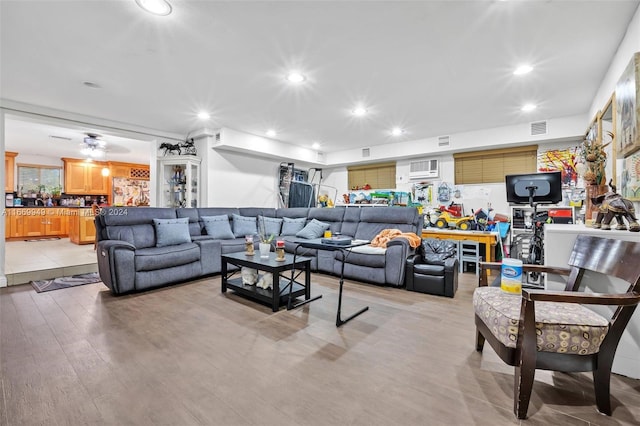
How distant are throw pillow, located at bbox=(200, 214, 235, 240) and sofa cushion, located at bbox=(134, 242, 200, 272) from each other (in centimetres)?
67

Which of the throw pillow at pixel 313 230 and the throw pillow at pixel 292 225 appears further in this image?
the throw pillow at pixel 292 225

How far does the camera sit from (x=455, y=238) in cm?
469

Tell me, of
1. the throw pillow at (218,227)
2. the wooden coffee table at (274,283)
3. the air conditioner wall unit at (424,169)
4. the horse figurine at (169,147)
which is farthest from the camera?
the air conditioner wall unit at (424,169)

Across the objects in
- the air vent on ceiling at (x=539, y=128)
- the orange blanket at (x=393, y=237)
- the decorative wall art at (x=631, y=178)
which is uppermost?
the air vent on ceiling at (x=539, y=128)

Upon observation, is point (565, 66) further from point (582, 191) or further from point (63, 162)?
point (63, 162)

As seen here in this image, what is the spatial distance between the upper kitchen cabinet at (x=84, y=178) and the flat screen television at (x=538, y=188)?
10165mm

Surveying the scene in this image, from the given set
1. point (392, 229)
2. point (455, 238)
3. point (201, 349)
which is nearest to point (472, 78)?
point (392, 229)

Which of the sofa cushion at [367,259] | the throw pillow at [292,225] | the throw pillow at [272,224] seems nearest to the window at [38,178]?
the throw pillow at [272,224]

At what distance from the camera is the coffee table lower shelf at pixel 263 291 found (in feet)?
9.59

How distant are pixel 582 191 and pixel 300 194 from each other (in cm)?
544

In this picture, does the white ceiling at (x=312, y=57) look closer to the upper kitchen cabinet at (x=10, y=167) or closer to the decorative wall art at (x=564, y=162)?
the decorative wall art at (x=564, y=162)

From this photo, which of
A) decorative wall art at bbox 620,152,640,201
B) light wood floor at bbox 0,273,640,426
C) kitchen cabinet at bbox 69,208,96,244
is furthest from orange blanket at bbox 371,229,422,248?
kitchen cabinet at bbox 69,208,96,244

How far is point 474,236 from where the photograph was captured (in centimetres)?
450

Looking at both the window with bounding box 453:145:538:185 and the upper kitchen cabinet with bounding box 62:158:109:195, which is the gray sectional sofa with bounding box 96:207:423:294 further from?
the upper kitchen cabinet with bounding box 62:158:109:195
